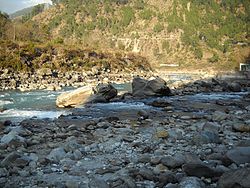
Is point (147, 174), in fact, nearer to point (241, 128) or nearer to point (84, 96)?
point (241, 128)

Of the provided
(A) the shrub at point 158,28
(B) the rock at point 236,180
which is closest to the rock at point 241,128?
(B) the rock at point 236,180

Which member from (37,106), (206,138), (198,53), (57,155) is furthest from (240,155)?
(198,53)

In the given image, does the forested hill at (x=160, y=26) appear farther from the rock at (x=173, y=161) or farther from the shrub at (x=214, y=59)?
the rock at (x=173, y=161)

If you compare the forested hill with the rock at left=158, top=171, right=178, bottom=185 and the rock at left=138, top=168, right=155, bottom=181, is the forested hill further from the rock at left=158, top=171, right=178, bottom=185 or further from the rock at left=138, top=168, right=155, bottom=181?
the rock at left=158, top=171, right=178, bottom=185

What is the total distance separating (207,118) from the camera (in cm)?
1797

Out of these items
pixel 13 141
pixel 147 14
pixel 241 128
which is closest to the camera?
pixel 13 141

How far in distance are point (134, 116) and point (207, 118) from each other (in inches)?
155

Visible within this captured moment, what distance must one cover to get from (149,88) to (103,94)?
435 cm

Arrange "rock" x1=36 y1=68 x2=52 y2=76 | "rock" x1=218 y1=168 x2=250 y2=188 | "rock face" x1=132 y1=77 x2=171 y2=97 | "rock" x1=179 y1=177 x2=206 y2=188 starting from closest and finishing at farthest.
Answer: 1. "rock" x1=218 y1=168 x2=250 y2=188
2. "rock" x1=179 y1=177 x2=206 y2=188
3. "rock face" x1=132 y1=77 x2=171 y2=97
4. "rock" x1=36 y1=68 x2=52 y2=76

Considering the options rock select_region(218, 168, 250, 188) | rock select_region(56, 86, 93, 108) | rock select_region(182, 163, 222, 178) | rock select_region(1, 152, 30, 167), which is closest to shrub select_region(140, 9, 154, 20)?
rock select_region(56, 86, 93, 108)

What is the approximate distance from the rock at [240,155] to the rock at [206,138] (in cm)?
233

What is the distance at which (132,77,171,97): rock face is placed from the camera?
28812mm

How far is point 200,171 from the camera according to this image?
324 inches

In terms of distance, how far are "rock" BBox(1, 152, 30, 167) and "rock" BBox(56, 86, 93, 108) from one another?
48.5 feet
